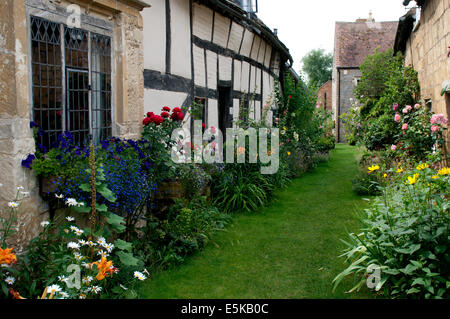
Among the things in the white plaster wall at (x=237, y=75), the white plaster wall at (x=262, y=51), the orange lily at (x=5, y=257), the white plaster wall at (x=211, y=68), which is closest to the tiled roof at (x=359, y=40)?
the white plaster wall at (x=262, y=51)

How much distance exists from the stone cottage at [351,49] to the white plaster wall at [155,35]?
20.1 meters

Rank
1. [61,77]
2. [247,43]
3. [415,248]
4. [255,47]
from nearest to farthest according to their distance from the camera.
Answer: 1. [415,248]
2. [61,77]
3. [247,43]
4. [255,47]

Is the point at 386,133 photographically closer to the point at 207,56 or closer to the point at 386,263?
the point at 207,56

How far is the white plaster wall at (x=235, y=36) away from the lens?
329 inches

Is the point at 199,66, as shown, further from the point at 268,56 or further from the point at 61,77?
the point at 268,56

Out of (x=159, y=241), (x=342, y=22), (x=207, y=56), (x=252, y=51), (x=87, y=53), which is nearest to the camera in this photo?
(x=87, y=53)

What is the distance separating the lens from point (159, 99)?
18.1 ft

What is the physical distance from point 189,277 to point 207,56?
4.44m

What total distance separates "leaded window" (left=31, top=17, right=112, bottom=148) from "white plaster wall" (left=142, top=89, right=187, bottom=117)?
96cm

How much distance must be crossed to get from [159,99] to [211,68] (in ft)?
7.23

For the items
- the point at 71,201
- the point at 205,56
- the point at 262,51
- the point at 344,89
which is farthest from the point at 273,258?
the point at 344,89

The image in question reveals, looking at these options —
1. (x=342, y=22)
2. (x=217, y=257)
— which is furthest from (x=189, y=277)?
(x=342, y=22)

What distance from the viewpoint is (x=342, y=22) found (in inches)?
1056

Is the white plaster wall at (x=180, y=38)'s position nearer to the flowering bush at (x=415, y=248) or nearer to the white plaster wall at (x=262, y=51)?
the flowering bush at (x=415, y=248)
